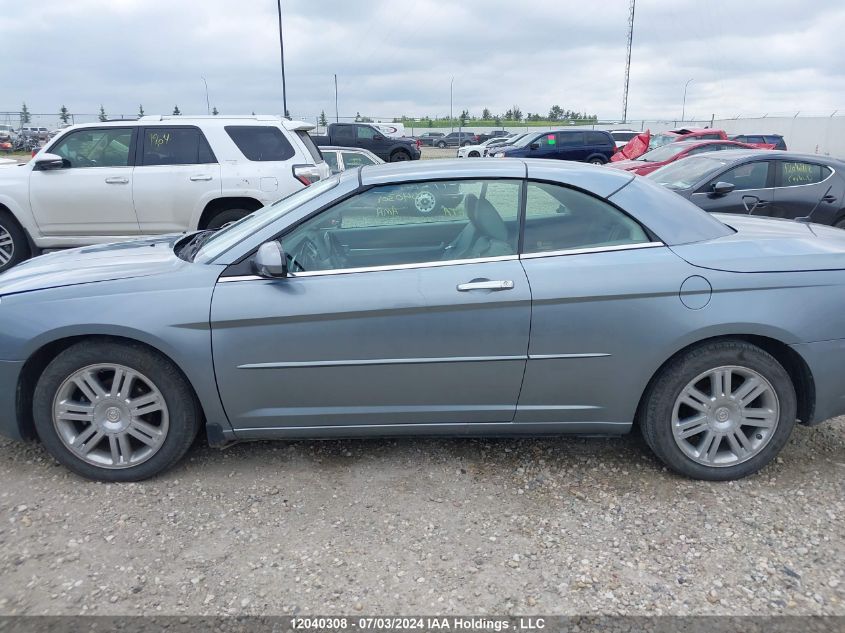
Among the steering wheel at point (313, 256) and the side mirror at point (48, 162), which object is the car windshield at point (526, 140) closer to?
the side mirror at point (48, 162)

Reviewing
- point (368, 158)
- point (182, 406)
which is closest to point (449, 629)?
point (182, 406)

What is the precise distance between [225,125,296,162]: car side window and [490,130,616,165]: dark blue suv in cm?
1496

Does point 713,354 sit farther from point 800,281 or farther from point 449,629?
point 449,629

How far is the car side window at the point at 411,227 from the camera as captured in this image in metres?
3.15

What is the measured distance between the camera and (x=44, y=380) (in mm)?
3076

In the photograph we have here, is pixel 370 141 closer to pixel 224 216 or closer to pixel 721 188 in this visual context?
pixel 224 216

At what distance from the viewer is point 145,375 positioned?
10.1 ft

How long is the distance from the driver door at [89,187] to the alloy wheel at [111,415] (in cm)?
495

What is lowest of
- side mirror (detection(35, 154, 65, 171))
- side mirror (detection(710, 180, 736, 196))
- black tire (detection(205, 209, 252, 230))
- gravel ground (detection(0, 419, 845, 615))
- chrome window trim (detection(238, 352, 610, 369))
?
gravel ground (detection(0, 419, 845, 615))

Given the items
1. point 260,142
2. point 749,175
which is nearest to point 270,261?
point 260,142

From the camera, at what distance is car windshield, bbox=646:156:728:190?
318 inches

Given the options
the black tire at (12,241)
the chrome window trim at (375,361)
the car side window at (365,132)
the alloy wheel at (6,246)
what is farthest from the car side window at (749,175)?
the car side window at (365,132)

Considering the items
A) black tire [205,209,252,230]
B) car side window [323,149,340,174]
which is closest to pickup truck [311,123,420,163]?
car side window [323,149,340,174]

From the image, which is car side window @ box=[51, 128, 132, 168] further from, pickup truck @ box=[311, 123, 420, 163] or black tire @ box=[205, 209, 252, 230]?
pickup truck @ box=[311, 123, 420, 163]
